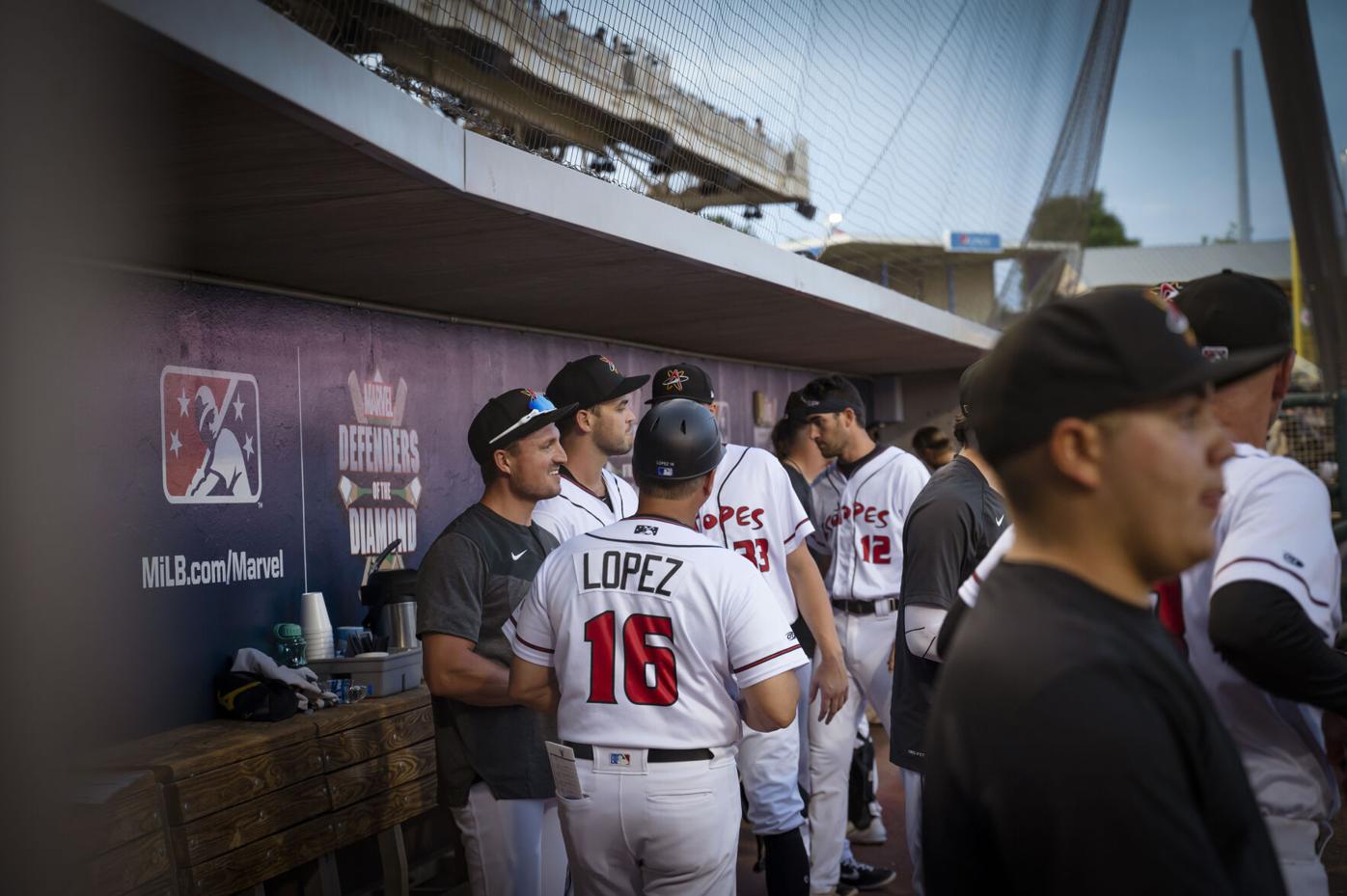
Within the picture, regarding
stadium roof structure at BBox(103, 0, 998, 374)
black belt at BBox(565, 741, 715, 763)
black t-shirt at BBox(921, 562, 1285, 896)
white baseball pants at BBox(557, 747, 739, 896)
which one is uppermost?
stadium roof structure at BBox(103, 0, 998, 374)

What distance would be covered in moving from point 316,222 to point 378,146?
90 cm

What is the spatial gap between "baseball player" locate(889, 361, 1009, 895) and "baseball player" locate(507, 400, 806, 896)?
0.67 metres

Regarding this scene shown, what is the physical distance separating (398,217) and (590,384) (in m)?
0.95

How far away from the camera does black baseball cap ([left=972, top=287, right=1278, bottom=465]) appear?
111 centimetres

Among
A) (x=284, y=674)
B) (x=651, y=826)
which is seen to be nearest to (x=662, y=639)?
(x=651, y=826)

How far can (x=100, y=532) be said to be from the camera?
3922 millimetres

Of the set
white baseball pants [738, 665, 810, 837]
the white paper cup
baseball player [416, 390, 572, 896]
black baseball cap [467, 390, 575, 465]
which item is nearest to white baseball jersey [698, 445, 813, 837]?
white baseball pants [738, 665, 810, 837]

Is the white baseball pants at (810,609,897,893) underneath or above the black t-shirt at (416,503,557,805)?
underneath

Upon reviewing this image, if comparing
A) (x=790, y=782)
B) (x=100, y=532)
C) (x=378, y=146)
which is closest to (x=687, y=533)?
(x=378, y=146)

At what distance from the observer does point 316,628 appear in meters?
4.66

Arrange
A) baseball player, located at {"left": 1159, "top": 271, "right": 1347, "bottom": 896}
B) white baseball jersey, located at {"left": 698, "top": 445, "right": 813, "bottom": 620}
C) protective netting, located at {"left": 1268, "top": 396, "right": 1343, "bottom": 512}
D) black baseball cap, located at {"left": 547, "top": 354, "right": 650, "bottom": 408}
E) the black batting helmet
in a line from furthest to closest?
protective netting, located at {"left": 1268, "top": 396, "right": 1343, "bottom": 512} < white baseball jersey, located at {"left": 698, "top": 445, "right": 813, "bottom": 620} < black baseball cap, located at {"left": 547, "top": 354, "right": 650, "bottom": 408} < the black batting helmet < baseball player, located at {"left": 1159, "top": 271, "right": 1347, "bottom": 896}

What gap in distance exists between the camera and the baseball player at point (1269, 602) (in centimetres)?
182

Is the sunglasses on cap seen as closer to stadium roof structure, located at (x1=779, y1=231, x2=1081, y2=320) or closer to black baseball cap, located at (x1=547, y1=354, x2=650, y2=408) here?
black baseball cap, located at (x1=547, y1=354, x2=650, y2=408)

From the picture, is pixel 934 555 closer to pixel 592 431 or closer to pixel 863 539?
pixel 592 431
